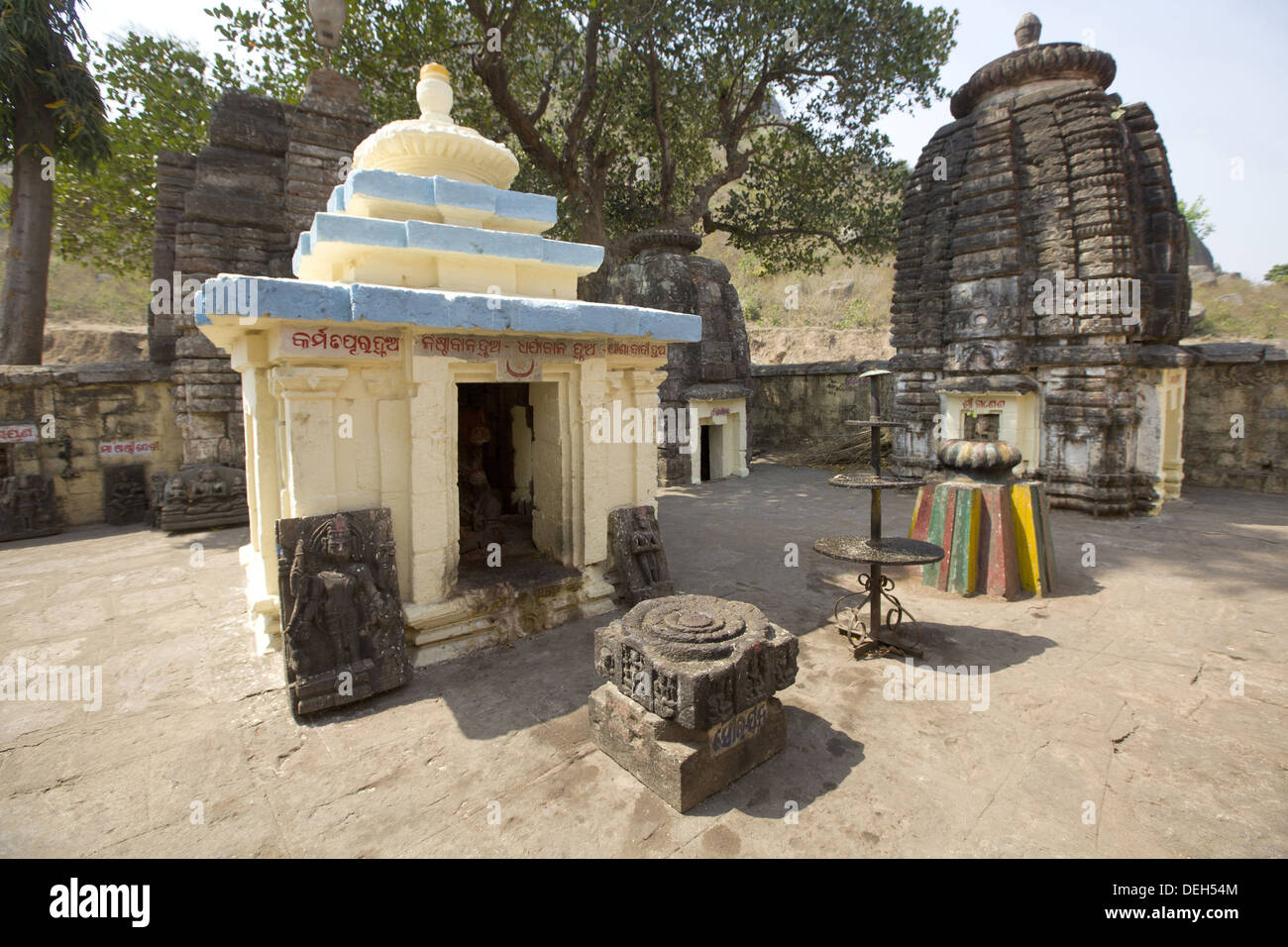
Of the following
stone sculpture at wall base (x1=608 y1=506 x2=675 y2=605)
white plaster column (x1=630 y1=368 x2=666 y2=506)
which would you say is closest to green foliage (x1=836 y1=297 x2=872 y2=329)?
white plaster column (x1=630 y1=368 x2=666 y2=506)

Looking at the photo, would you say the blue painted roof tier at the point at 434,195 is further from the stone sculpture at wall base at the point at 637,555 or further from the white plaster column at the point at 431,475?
the stone sculpture at wall base at the point at 637,555

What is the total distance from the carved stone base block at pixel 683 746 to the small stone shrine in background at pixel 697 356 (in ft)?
32.6

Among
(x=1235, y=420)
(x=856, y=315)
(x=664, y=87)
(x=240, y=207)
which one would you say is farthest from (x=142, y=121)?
(x=856, y=315)

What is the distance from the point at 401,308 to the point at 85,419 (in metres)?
9.18

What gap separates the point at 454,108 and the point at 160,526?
10.2 metres

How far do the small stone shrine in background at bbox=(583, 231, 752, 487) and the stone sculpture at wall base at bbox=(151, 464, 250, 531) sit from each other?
25.3ft

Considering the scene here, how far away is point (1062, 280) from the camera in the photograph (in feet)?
32.8

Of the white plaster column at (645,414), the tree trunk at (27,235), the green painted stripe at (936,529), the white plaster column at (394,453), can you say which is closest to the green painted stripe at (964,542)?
the green painted stripe at (936,529)

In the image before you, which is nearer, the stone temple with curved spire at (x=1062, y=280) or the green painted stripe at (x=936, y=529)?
the green painted stripe at (x=936, y=529)

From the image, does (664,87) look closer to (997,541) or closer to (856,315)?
(997,541)

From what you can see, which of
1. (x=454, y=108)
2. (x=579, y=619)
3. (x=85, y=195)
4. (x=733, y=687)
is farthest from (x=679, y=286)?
(x=85, y=195)

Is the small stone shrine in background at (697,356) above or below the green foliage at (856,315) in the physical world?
below

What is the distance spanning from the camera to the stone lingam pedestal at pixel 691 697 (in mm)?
3123

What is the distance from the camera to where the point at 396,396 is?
475 centimetres
